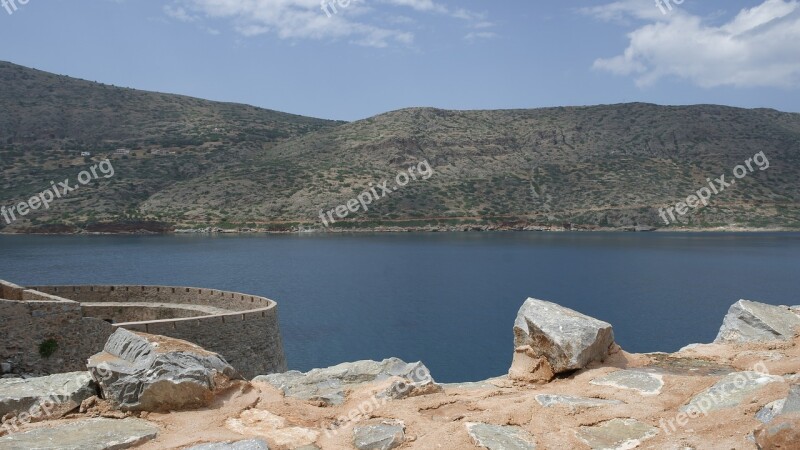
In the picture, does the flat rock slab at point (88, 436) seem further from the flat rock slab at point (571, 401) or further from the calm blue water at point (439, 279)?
the calm blue water at point (439, 279)

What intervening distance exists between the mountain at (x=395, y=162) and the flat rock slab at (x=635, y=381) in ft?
350

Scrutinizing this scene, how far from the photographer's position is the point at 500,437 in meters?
7.07

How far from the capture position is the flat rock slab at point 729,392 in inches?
294

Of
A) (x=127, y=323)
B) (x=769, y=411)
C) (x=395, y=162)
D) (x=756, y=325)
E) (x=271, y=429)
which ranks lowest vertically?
(x=127, y=323)

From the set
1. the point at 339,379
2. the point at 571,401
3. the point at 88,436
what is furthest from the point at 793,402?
the point at 88,436

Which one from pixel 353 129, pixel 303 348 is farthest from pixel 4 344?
pixel 353 129

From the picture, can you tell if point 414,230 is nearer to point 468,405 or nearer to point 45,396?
point 468,405

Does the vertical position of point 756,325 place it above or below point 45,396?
above

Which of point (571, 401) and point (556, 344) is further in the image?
point (556, 344)

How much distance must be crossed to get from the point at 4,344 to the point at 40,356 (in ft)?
3.16

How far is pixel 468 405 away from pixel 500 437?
1237mm

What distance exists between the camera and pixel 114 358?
8594mm

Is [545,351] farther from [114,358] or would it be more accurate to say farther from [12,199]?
[12,199]

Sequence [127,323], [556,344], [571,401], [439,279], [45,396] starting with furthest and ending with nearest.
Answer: [439,279] → [127,323] → [556,344] → [571,401] → [45,396]
